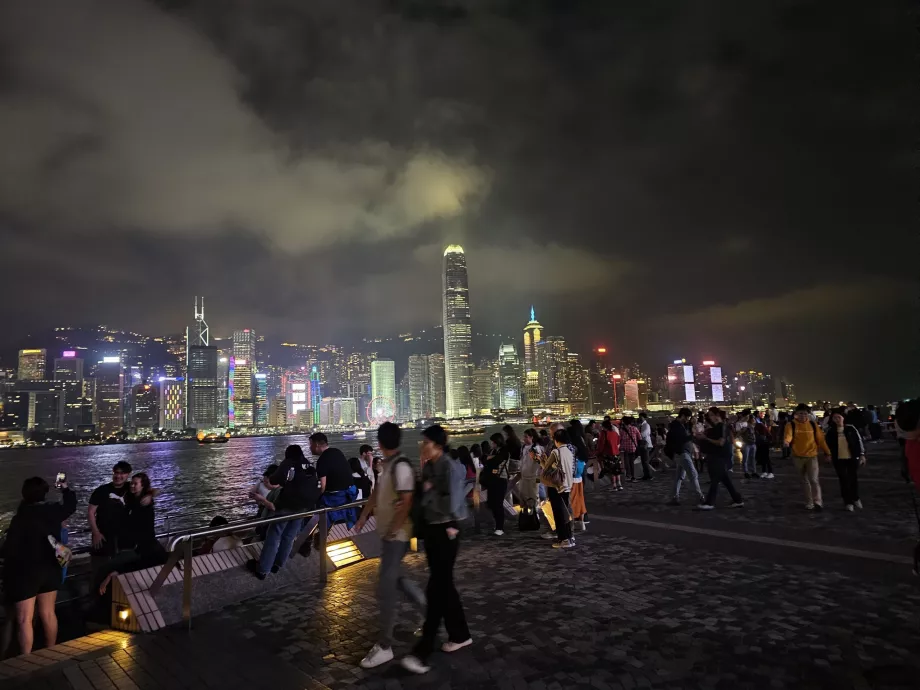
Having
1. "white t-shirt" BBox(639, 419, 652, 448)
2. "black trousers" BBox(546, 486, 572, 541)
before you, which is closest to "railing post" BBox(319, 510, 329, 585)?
"black trousers" BBox(546, 486, 572, 541)

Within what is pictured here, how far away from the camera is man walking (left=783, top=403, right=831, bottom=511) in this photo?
10.4m

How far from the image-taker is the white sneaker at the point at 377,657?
14.9 ft

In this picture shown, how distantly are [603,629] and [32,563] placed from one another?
5820 millimetres

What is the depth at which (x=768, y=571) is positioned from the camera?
672 centimetres

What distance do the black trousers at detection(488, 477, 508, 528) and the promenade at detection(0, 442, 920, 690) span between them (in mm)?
1619

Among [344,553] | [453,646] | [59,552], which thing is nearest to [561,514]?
[344,553]

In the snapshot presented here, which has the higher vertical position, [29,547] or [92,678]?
[29,547]

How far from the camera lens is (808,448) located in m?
10.4

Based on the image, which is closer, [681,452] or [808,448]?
[808,448]

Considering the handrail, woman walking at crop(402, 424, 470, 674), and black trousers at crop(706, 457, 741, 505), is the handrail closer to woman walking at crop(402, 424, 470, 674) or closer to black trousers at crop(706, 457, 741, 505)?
woman walking at crop(402, 424, 470, 674)

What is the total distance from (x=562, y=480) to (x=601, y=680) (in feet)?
14.9

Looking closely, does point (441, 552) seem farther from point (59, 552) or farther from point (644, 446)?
point (644, 446)

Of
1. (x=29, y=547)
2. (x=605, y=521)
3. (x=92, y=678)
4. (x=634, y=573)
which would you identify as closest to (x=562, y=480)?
(x=634, y=573)

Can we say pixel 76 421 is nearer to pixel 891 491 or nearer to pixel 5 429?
pixel 5 429
